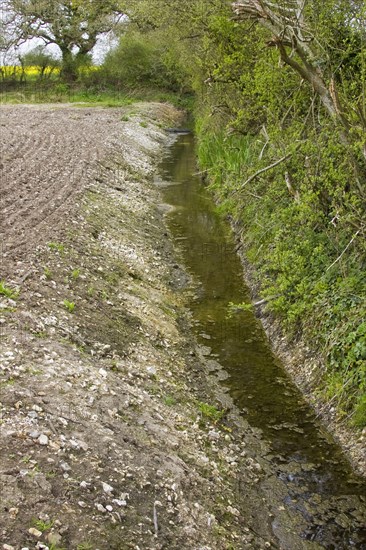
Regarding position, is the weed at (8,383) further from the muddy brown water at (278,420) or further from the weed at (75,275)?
the weed at (75,275)

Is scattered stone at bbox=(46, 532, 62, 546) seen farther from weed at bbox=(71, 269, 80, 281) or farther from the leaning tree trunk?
the leaning tree trunk

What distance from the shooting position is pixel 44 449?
6449 mm

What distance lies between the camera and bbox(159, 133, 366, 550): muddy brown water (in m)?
→ 7.19

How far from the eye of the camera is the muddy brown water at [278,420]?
7.19 metres

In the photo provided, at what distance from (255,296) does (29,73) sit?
62.7 meters

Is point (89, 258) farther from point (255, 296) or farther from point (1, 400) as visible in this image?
point (1, 400)

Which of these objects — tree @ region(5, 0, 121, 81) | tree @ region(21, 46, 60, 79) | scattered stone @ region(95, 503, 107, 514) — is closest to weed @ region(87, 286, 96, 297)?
scattered stone @ region(95, 503, 107, 514)

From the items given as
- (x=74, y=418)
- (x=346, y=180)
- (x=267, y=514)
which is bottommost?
(x=267, y=514)

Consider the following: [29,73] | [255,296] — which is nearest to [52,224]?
[255,296]

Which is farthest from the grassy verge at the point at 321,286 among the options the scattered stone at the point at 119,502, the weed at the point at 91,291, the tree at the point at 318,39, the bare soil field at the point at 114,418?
the scattered stone at the point at 119,502

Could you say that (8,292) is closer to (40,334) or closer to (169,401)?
(40,334)

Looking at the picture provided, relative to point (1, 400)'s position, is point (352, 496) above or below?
below

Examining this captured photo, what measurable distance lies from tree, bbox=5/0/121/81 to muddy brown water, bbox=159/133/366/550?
46.3 m

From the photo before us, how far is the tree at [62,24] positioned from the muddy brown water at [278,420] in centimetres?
4631
